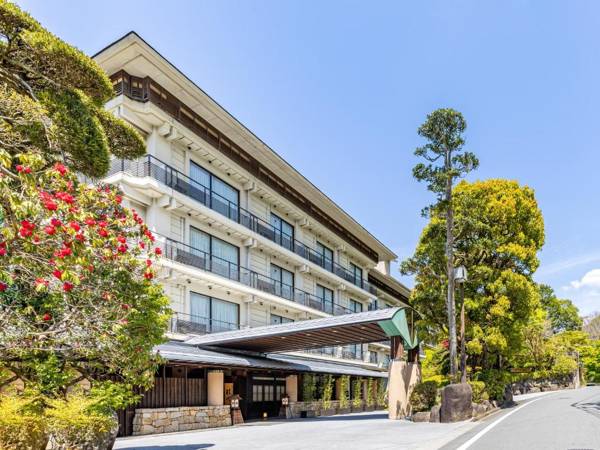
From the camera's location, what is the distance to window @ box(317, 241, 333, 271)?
37781 mm

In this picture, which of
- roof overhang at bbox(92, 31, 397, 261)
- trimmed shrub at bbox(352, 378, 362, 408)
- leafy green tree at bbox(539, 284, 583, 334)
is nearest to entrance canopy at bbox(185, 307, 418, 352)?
roof overhang at bbox(92, 31, 397, 261)

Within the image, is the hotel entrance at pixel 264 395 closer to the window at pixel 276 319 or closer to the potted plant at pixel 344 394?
the window at pixel 276 319

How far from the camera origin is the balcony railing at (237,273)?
2292 cm

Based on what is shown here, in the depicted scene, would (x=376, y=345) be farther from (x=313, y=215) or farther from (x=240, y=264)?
(x=240, y=264)

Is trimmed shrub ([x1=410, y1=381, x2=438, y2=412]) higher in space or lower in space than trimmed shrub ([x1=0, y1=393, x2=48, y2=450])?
lower

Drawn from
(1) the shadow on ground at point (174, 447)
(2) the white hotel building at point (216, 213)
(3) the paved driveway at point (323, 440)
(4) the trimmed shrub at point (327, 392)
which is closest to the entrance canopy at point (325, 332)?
(2) the white hotel building at point (216, 213)

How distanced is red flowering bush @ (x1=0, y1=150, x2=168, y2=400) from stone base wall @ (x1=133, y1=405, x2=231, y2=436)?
747 cm

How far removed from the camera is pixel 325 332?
71.8 feet

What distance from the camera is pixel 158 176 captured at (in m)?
22.3

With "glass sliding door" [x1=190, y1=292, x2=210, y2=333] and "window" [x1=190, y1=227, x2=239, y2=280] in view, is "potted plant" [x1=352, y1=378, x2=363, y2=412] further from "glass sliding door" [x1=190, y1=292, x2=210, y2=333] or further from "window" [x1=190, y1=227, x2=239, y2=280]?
"glass sliding door" [x1=190, y1=292, x2=210, y2=333]

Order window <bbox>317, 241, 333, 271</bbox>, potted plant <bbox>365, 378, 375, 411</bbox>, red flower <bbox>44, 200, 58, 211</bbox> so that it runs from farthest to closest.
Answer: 1. window <bbox>317, 241, 333, 271</bbox>
2. potted plant <bbox>365, 378, 375, 411</bbox>
3. red flower <bbox>44, 200, 58, 211</bbox>

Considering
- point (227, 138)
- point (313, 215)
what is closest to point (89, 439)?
point (227, 138)

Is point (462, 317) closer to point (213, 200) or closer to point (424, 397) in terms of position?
point (424, 397)

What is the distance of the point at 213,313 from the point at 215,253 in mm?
2949
